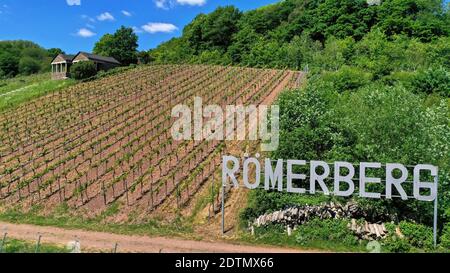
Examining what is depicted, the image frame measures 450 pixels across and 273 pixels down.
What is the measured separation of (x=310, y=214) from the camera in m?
20.0

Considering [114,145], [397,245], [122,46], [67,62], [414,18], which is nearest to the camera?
[397,245]

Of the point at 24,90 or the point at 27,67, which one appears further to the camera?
the point at 27,67

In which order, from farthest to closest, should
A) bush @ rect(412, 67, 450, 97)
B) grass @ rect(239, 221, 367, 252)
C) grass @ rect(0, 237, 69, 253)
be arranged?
bush @ rect(412, 67, 450, 97) < grass @ rect(239, 221, 367, 252) < grass @ rect(0, 237, 69, 253)

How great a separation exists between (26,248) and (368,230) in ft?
46.6

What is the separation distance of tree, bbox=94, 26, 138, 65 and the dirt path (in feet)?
194

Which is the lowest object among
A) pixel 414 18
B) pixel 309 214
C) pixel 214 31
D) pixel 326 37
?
pixel 309 214

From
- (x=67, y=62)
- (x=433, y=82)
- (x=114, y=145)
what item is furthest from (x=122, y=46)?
(x=433, y=82)

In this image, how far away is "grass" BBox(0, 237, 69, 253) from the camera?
1694cm

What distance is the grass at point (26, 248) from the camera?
55.6 ft

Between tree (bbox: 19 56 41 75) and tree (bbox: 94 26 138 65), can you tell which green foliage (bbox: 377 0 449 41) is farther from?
tree (bbox: 19 56 41 75)

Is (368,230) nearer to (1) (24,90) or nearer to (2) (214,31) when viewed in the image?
(1) (24,90)

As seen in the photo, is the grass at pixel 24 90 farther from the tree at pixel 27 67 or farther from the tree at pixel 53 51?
the tree at pixel 53 51

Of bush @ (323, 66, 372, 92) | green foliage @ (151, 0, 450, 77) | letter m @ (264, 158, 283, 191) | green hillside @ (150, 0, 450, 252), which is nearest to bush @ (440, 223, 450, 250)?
green hillside @ (150, 0, 450, 252)
